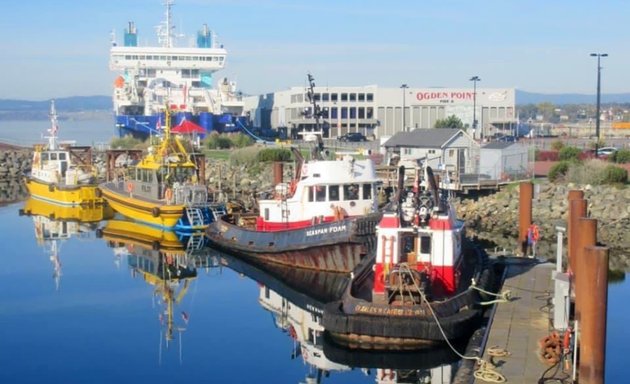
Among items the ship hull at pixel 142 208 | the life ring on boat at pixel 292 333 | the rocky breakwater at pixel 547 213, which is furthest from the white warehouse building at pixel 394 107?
the life ring on boat at pixel 292 333

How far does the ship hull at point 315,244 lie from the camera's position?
25.6 metres

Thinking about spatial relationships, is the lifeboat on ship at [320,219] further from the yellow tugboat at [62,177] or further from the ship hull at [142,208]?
the yellow tugboat at [62,177]

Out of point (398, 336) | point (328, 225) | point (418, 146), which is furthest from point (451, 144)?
point (398, 336)

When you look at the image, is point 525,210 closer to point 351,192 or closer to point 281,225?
point 351,192

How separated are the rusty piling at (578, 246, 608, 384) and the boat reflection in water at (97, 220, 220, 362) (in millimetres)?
9612

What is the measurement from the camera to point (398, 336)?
18531mm

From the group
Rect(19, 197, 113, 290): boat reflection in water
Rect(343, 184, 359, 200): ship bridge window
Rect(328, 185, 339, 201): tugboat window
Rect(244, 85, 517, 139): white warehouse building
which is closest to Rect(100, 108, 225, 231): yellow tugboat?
Rect(19, 197, 113, 290): boat reflection in water

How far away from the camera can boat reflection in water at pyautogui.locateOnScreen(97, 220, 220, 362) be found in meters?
23.9

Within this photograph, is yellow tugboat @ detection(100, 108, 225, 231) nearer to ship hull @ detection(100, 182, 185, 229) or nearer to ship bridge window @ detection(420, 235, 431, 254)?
ship hull @ detection(100, 182, 185, 229)

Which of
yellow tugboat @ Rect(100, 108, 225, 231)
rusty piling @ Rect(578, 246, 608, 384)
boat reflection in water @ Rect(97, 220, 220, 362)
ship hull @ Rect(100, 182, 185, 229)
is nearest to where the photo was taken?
rusty piling @ Rect(578, 246, 608, 384)

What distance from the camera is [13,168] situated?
69.9m

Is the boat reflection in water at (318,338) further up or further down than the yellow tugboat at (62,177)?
further down

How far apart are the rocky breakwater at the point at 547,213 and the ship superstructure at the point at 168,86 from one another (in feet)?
132

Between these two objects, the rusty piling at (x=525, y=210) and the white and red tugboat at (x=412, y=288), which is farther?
the rusty piling at (x=525, y=210)
